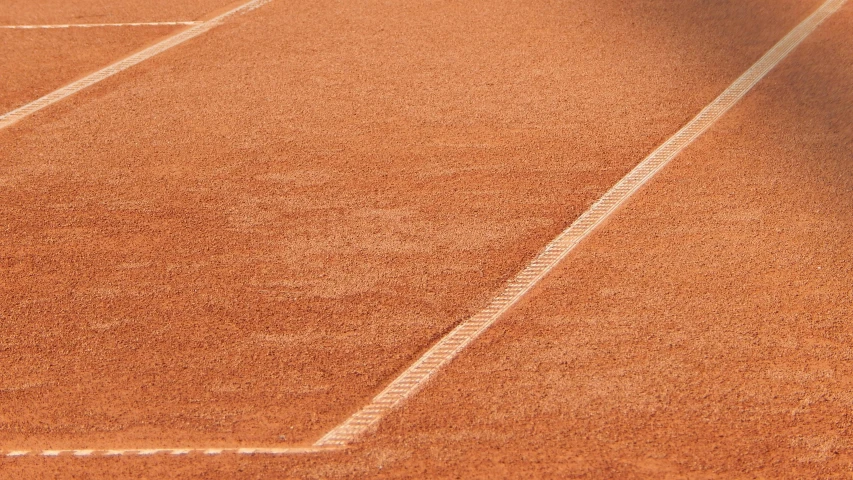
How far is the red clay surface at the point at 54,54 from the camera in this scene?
26.9 feet

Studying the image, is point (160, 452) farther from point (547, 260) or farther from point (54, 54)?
point (54, 54)

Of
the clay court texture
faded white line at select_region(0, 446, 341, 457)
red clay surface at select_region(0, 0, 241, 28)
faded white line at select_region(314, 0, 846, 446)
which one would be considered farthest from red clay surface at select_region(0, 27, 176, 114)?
faded white line at select_region(314, 0, 846, 446)

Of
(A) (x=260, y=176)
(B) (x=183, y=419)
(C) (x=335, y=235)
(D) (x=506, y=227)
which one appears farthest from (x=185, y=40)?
(B) (x=183, y=419)

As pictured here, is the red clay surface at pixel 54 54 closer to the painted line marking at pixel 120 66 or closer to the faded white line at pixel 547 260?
the painted line marking at pixel 120 66

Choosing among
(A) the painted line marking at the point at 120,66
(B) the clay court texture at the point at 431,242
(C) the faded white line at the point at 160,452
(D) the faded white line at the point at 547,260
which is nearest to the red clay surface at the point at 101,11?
(B) the clay court texture at the point at 431,242

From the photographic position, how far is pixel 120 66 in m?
8.52

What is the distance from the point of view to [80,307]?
5758 millimetres

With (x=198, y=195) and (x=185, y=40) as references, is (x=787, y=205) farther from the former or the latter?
(x=185, y=40)

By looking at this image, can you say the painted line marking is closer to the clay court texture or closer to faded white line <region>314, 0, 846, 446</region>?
the clay court texture

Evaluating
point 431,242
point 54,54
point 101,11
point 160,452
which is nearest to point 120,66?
point 54,54

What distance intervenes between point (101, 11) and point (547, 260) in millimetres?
5843

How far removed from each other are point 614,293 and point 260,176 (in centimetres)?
276

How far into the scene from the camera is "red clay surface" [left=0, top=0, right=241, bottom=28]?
369 inches

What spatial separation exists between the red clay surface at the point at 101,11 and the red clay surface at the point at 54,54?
0.24 meters
